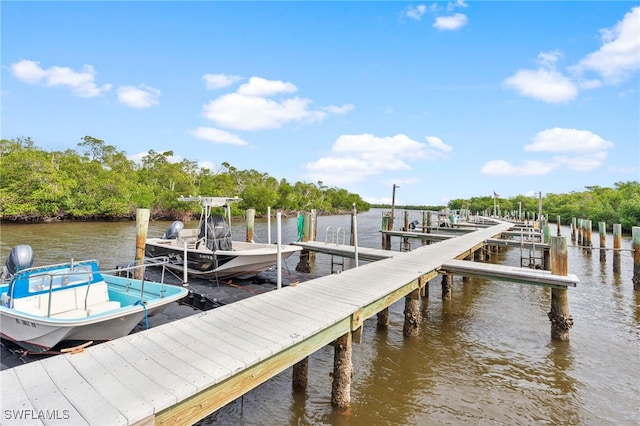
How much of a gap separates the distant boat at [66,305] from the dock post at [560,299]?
919cm

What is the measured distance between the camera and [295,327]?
4863mm

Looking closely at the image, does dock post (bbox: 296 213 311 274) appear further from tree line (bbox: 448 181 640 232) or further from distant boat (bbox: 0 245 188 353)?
tree line (bbox: 448 181 640 232)

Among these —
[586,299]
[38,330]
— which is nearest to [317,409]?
[38,330]

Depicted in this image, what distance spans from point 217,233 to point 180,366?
8.81m

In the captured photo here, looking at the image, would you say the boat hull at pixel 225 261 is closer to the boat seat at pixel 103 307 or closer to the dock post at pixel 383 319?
the boat seat at pixel 103 307

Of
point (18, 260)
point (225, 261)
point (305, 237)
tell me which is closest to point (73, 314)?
point (18, 260)

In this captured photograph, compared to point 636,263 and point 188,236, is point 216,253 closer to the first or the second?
point 188,236

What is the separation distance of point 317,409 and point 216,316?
2.32 m

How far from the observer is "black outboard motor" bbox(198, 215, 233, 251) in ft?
39.4

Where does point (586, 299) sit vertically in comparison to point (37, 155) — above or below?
below

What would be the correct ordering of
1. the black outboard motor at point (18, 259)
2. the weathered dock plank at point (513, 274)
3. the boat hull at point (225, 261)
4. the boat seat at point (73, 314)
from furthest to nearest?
the boat hull at point (225, 261) < the weathered dock plank at point (513, 274) < the black outboard motor at point (18, 259) < the boat seat at point (73, 314)

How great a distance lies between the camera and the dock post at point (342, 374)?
217 inches

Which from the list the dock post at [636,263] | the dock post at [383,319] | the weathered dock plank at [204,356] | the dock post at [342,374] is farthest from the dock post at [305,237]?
the dock post at [636,263]

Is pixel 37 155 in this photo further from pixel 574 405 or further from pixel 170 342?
pixel 574 405
